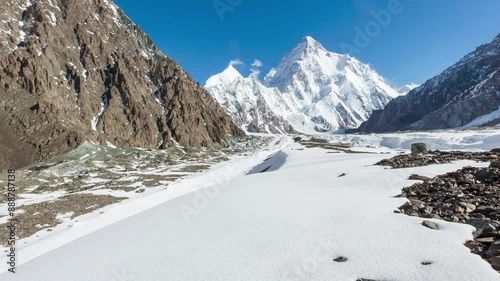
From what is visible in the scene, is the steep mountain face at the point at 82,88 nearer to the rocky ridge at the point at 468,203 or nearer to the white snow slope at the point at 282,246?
the white snow slope at the point at 282,246

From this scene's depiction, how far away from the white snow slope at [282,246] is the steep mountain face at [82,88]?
112473mm

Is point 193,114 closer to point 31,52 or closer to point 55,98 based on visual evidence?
point 55,98

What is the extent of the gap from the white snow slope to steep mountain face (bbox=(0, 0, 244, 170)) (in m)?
112

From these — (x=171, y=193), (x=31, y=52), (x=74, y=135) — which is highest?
(x=31, y=52)

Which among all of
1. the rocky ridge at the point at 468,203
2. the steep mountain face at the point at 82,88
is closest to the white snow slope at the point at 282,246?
the rocky ridge at the point at 468,203

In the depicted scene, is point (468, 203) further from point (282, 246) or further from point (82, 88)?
point (82, 88)

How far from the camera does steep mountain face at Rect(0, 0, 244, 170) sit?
369ft

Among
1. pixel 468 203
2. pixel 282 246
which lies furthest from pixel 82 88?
pixel 468 203

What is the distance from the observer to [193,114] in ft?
581

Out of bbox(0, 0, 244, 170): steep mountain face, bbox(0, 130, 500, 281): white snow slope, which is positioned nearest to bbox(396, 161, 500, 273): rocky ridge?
bbox(0, 130, 500, 281): white snow slope

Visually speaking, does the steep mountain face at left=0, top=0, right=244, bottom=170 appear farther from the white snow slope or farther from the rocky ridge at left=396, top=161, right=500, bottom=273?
the rocky ridge at left=396, top=161, right=500, bottom=273

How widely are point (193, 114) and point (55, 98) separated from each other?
7091 cm

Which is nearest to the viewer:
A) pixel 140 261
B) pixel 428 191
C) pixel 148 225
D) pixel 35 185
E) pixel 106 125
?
pixel 140 261

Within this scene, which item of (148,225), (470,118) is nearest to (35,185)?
(148,225)
